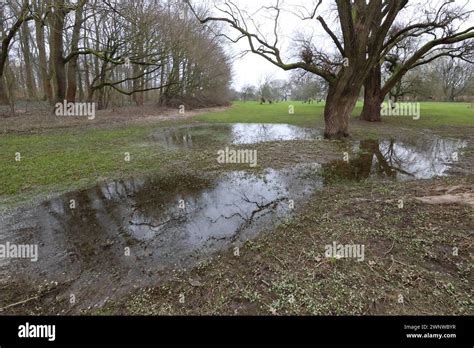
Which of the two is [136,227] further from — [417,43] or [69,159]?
[417,43]

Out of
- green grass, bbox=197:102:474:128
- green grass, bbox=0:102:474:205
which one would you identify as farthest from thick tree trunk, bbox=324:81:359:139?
green grass, bbox=0:102:474:205

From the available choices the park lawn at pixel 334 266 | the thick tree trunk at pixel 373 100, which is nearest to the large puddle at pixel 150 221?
the park lawn at pixel 334 266

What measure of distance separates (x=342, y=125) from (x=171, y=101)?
73.2 ft

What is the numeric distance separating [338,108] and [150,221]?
10653 millimetres

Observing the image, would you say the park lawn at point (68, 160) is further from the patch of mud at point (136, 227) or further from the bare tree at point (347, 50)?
the bare tree at point (347, 50)

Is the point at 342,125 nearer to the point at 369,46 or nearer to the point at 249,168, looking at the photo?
the point at 369,46

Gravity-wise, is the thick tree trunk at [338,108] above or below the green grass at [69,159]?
above

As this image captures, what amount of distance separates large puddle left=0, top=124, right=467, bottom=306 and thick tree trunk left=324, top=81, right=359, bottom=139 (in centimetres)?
485

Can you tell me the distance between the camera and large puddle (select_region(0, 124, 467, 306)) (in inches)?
126

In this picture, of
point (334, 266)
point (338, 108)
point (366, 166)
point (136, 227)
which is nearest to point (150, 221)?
point (136, 227)

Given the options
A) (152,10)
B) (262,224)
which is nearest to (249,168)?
(262,224)

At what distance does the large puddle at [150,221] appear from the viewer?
10.5 ft

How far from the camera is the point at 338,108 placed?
11.9 meters

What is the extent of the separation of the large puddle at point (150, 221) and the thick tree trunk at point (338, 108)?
191 inches
